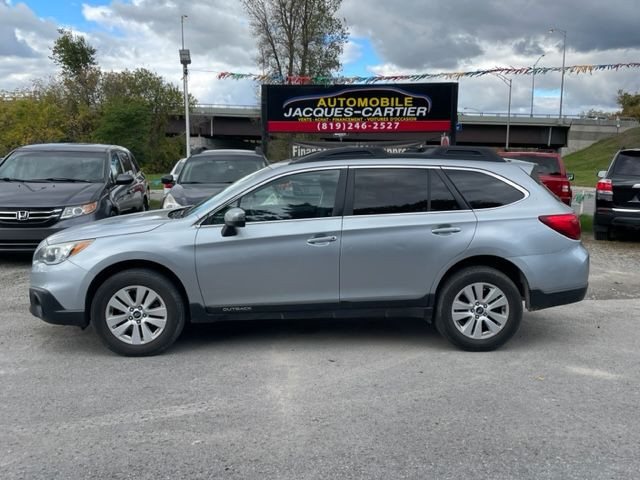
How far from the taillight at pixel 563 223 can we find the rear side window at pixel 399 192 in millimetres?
801

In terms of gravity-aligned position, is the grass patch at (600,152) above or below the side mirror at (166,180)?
above

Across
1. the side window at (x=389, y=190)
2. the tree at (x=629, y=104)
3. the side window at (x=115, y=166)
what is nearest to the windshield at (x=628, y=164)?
the side window at (x=389, y=190)

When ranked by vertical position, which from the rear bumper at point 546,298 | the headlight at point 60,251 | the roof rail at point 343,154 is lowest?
the rear bumper at point 546,298

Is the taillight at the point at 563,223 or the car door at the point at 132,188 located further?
the car door at the point at 132,188

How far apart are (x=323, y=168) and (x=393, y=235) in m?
0.86

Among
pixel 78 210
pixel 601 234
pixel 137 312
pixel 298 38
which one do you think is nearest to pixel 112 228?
pixel 137 312

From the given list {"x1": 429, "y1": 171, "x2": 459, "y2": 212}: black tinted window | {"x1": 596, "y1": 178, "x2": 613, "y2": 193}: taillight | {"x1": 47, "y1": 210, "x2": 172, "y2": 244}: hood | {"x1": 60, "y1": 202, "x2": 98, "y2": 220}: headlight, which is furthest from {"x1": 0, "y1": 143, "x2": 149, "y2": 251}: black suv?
{"x1": 596, "y1": 178, "x2": 613, "y2": 193}: taillight

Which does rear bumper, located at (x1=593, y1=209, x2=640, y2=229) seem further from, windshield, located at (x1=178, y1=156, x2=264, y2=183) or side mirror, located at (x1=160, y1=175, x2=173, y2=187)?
side mirror, located at (x1=160, y1=175, x2=173, y2=187)

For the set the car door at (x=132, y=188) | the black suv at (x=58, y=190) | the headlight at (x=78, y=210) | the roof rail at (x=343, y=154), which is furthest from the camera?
the car door at (x=132, y=188)

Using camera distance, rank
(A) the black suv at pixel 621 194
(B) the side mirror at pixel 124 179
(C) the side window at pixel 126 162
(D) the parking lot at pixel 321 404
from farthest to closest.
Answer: (C) the side window at pixel 126 162, (A) the black suv at pixel 621 194, (B) the side mirror at pixel 124 179, (D) the parking lot at pixel 321 404

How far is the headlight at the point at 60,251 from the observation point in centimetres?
508

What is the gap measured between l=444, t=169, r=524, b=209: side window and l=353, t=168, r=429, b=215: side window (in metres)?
0.31

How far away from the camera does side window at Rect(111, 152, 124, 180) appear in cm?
1000

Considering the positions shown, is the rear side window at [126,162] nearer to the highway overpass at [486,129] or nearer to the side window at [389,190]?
the side window at [389,190]
